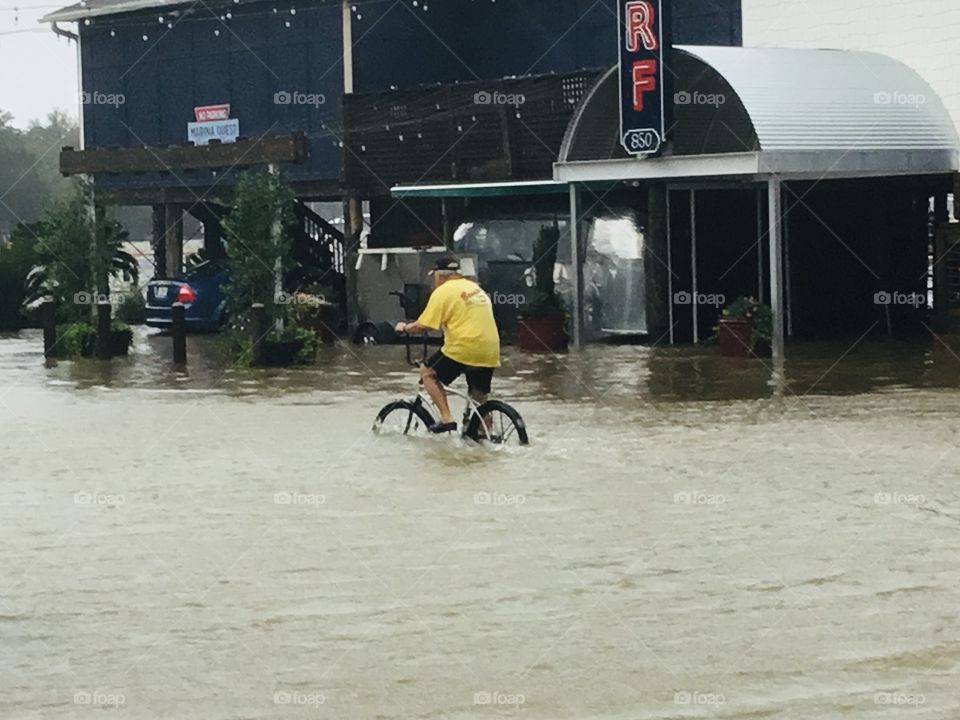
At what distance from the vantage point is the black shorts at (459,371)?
17.6 meters

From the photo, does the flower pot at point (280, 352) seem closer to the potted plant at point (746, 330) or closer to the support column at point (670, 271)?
the potted plant at point (746, 330)

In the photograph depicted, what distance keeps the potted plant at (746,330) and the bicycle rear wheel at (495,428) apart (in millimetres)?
10712

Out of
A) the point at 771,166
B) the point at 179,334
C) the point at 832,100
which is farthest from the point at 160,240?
the point at 771,166

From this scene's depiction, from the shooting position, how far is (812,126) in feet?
90.7

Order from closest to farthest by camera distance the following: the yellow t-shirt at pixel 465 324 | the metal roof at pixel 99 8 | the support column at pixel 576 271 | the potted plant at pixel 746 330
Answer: the yellow t-shirt at pixel 465 324 → the potted plant at pixel 746 330 → the support column at pixel 576 271 → the metal roof at pixel 99 8

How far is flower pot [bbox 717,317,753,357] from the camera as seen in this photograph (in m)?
27.8

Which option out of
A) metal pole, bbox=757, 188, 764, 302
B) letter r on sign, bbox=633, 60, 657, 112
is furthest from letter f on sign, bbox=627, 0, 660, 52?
metal pole, bbox=757, 188, 764, 302

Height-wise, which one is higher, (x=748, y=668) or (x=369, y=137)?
(x=369, y=137)

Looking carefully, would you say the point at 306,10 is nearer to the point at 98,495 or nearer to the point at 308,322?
the point at 308,322

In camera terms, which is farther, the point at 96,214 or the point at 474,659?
the point at 96,214

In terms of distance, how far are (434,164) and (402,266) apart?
1.89m

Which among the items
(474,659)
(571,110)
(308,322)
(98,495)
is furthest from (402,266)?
(474,659)

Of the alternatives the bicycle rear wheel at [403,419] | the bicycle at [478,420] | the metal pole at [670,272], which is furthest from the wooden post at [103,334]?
the bicycle at [478,420]

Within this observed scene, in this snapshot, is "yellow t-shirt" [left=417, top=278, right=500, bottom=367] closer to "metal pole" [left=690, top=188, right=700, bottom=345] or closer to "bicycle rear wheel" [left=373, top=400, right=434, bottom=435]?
"bicycle rear wheel" [left=373, top=400, right=434, bottom=435]
